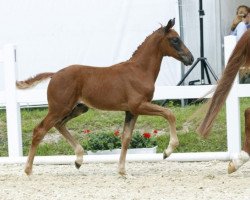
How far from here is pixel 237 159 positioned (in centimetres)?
934

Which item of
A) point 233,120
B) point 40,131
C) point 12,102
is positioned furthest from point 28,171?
point 233,120

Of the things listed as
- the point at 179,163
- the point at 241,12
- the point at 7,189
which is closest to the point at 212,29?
the point at 241,12

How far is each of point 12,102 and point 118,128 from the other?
108 inches

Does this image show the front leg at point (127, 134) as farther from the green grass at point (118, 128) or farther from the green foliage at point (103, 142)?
the green grass at point (118, 128)

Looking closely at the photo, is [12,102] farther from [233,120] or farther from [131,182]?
[233,120]

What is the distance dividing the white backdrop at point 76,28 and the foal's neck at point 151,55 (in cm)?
Answer: 558

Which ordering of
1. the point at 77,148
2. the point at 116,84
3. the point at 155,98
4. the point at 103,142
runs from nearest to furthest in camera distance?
the point at 116,84 < the point at 77,148 < the point at 155,98 < the point at 103,142

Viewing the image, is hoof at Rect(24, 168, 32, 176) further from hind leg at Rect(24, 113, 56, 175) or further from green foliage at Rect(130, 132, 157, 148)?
green foliage at Rect(130, 132, 157, 148)

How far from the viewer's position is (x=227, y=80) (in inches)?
375

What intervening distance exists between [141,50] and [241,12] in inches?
227

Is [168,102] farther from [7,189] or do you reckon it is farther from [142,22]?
[7,189]

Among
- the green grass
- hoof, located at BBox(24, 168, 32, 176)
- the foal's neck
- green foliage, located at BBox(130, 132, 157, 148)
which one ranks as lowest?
the green grass

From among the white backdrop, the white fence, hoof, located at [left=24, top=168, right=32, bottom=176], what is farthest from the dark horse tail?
the white backdrop

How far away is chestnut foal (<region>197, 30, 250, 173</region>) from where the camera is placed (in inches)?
369
